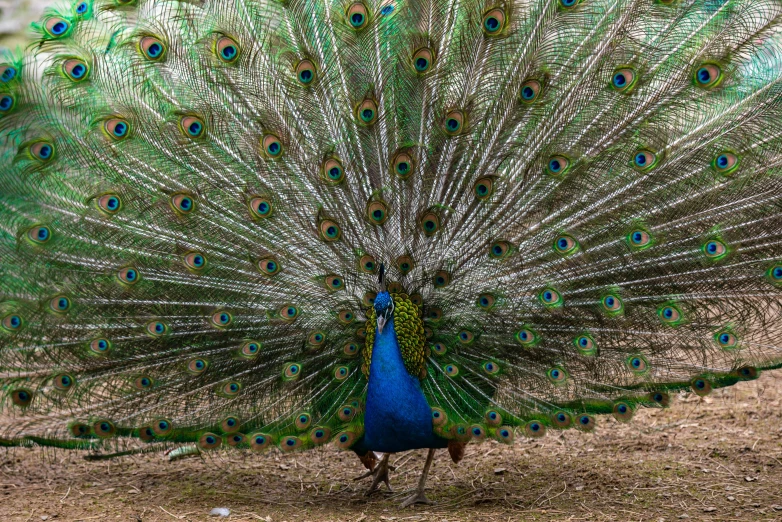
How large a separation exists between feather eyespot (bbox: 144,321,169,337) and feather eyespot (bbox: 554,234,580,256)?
2.10 m

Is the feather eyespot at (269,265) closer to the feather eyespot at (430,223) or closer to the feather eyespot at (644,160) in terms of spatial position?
the feather eyespot at (430,223)

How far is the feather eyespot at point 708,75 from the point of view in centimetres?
420

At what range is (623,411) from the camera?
4.50 m

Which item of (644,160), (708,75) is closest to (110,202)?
(644,160)

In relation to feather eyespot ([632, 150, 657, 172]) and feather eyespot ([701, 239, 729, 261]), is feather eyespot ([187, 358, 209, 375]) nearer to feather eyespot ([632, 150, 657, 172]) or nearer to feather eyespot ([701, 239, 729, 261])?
feather eyespot ([632, 150, 657, 172])

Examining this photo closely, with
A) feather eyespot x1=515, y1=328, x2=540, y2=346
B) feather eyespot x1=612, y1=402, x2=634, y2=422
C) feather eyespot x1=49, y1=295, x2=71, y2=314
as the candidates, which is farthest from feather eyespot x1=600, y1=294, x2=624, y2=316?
feather eyespot x1=49, y1=295, x2=71, y2=314

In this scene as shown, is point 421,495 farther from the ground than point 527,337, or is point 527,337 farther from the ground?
point 527,337

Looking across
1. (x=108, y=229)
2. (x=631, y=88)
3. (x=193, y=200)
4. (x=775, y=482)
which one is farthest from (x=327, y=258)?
(x=775, y=482)

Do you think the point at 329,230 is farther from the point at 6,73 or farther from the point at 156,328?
the point at 6,73

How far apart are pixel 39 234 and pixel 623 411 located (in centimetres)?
319

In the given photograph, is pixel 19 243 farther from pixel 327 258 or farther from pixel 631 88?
pixel 631 88

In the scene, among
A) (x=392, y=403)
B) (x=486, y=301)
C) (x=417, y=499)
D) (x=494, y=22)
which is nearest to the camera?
(x=494, y=22)

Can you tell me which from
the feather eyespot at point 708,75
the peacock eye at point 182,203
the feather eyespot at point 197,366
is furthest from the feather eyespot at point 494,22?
the feather eyespot at point 197,366

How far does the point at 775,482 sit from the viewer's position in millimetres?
5004
